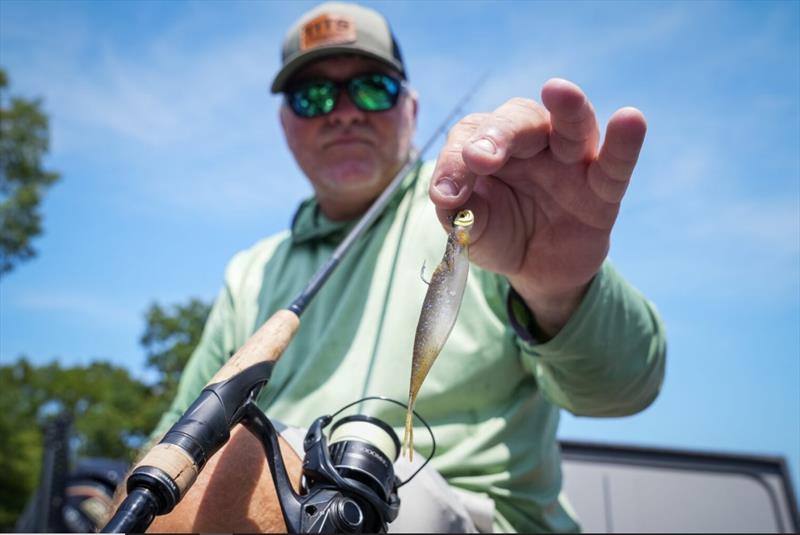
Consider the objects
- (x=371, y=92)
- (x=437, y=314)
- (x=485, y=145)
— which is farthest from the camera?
(x=371, y=92)

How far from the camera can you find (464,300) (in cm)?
222

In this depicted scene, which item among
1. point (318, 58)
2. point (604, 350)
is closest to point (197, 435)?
point (604, 350)

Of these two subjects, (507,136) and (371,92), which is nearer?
(507,136)

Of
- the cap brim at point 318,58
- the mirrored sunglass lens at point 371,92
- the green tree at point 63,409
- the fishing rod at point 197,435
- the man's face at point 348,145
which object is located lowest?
the fishing rod at point 197,435

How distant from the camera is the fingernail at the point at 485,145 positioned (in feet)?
4.14

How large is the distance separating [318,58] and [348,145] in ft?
1.29

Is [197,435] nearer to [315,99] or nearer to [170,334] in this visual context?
[315,99]

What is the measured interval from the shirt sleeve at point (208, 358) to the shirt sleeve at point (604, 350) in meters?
→ 1.32

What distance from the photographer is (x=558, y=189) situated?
1.50 metres

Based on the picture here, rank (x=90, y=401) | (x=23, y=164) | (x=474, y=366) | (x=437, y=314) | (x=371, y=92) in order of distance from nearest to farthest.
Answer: (x=437, y=314) → (x=474, y=366) → (x=371, y=92) → (x=23, y=164) → (x=90, y=401)

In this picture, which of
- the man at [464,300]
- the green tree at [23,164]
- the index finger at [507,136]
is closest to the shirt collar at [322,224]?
the man at [464,300]

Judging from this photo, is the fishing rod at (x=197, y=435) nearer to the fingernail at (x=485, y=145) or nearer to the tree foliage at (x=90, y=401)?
the fingernail at (x=485, y=145)

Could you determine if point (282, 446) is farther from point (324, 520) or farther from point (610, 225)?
point (610, 225)

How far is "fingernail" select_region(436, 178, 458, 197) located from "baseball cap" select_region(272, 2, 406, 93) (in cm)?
161
